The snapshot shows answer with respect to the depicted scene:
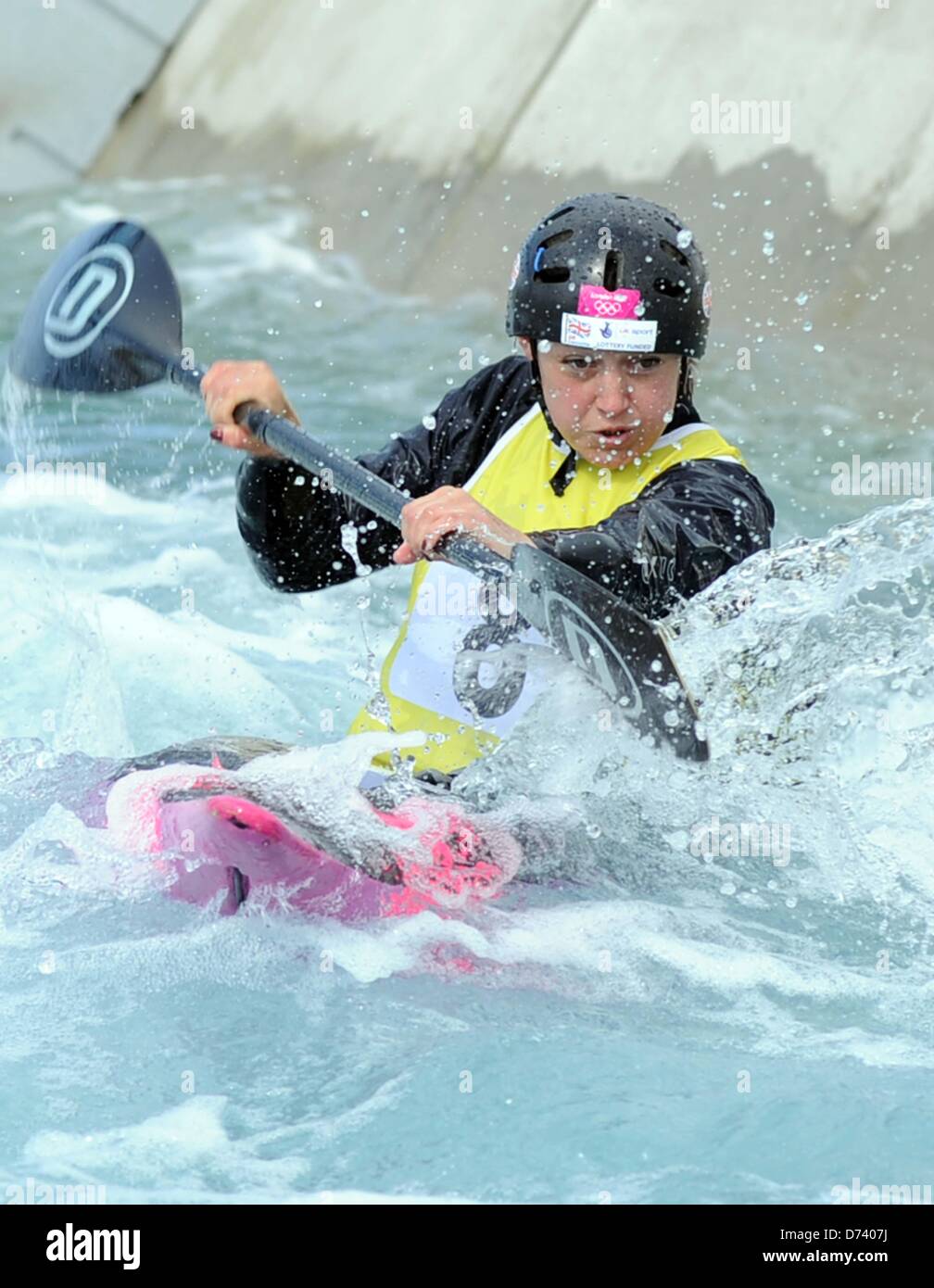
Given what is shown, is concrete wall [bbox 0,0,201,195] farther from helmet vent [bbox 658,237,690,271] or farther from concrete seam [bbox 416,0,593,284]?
helmet vent [bbox 658,237,690,271]

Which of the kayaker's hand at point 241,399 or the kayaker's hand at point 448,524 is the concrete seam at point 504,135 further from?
the kayaker's hand at point 448,524

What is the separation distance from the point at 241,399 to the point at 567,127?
4.79 meters

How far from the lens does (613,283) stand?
2848 mm

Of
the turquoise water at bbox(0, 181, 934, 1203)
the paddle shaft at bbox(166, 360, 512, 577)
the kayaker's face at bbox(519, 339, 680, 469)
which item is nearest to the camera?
the turquoise water at bbox(0, 181, 934, 1203)

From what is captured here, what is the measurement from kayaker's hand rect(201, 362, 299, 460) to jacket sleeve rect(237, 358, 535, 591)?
8 cm

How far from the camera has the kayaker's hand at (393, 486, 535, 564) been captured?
262 centimetres

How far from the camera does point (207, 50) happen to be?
911 centimetres

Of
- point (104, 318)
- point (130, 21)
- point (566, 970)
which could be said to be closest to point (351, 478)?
point (566, 970)

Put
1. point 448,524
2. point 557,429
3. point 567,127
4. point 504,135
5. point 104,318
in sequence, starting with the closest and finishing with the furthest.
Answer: point 448,524 < point 557,429 < point 104,318 < point 567,127 < point 504,135

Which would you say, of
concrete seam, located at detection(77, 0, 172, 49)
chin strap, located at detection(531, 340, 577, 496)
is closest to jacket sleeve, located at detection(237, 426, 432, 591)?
chin strap, located at detection(531, 340, 577, 496)

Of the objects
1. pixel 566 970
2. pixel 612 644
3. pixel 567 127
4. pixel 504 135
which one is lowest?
pixel 566 970

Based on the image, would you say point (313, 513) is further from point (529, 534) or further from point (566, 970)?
point (566, 970)

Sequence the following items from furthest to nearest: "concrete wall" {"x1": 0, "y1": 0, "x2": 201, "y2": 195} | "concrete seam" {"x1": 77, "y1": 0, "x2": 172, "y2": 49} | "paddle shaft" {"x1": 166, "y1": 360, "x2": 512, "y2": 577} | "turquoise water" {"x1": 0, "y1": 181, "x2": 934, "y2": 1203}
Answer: "concrete seam" {"x1": 77, "y1": 0, "x2": 172, "y2": 49} → "concrete wall" {"x1": 0, "y1": 0, "x2": 201, "y2": 195} → "paddle shaft" {"x1": 166, "y1": 360, "x2": 512, "y2": 577} → "turquoise water" {"x1": 0, "y1": 181, "x2": 934, "y2": 1203}

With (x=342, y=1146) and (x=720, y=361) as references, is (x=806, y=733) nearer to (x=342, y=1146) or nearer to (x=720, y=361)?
(x=342, y=1146)
